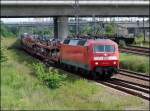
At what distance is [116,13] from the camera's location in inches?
2709

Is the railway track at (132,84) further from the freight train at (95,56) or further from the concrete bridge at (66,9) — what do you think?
the concrete bridge at (66,9)

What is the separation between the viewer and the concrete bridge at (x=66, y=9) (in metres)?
63.7

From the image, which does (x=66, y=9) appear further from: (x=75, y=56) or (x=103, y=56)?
(x=103, y=56)

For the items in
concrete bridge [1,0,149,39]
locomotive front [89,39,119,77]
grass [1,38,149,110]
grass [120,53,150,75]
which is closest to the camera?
grass [1,38,149,110]

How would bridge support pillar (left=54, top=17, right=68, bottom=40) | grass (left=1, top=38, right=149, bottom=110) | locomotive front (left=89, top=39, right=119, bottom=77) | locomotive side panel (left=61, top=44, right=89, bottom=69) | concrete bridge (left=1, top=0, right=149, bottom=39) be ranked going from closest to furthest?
grass (left=1, top=38, right=149, bottom=110)
locomotive front (left=89, top=39, right=119, bottom=77)
locomotive side panel (left=61, top=44, right=89, bottom=69)
concrete bridge (left=1, top=0, right=149, bottom=39)
bridge support pillar (left=54, top=17, right=68, bottom=40)

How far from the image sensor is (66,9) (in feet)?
220

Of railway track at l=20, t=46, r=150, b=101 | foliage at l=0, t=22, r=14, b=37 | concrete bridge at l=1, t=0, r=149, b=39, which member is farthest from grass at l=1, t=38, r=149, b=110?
foliage at l=0, t=22, r=14, b=37

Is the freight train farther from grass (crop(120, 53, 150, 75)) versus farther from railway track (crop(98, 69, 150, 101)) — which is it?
grass (crop(120, 53, 150, 75))

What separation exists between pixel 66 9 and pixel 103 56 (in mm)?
37236

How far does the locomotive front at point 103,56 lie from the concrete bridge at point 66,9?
3172 centimetres

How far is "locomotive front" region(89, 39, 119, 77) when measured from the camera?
30297 millimetres

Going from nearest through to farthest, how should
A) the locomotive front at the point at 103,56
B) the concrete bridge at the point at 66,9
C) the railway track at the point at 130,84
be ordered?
1. the railway track at the point at 130,84
2. the locomotive front at the point at 103,56
3. the concrete bridge at the point at 66,9

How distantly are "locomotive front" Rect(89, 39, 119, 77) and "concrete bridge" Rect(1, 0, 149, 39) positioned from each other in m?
31.7

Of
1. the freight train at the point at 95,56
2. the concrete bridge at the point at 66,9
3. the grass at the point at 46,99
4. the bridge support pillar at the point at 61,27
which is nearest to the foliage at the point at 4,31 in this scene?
Result: the bridge support pillar at the point at 61,27
